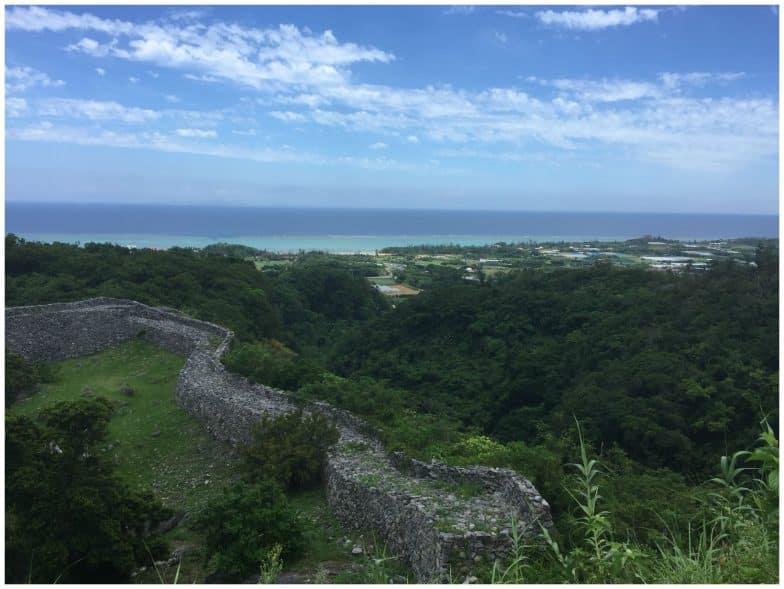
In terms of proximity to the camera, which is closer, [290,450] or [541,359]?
[290,450]

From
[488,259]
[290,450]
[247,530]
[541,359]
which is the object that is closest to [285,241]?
[488,259]

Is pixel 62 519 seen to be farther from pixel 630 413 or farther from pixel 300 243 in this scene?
pixel 300 243

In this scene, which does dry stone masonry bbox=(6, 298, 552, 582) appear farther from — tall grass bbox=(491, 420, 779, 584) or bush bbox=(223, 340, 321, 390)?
tall grass bbox=(491, 420, 779, 584)

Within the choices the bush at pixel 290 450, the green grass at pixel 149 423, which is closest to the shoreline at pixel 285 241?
the green grass at pixel 149 423

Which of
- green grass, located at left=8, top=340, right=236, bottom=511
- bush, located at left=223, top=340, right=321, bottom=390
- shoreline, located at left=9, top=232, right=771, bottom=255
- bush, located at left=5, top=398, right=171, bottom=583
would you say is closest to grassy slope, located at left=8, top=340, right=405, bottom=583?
green grass, located at left=8, top=340, right=236, bottom=511

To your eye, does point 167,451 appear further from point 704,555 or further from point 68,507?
point 704,555
